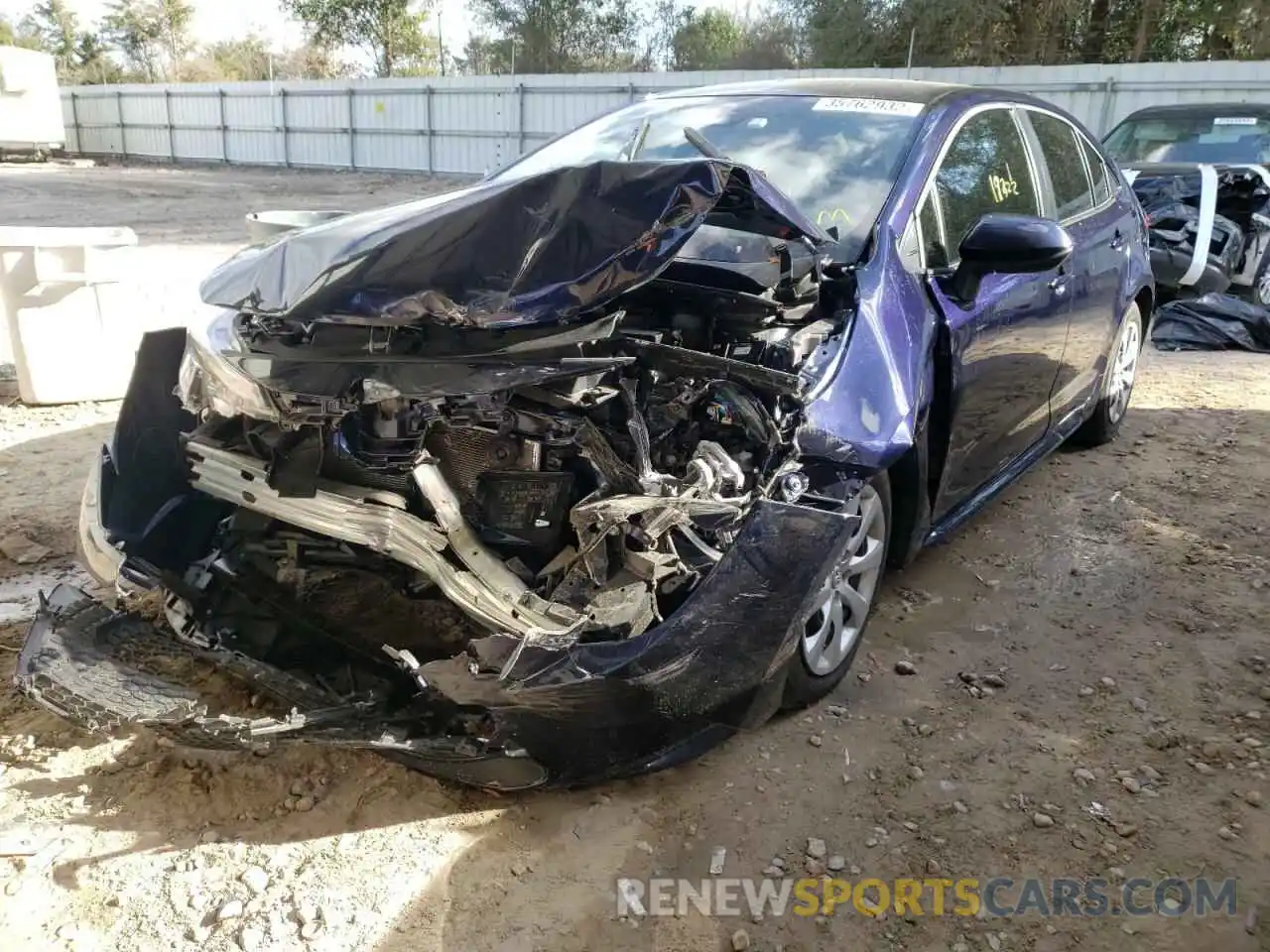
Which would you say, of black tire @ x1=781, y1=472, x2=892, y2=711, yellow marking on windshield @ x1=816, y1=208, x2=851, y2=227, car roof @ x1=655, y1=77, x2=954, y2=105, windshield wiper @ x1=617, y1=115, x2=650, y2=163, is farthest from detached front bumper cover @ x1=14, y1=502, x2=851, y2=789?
car roof @ x1=655, y1=77, x2=954, y2=105

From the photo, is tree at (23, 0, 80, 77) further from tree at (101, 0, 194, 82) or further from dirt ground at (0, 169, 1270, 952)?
dirt ground at (0, 169, 1270, 952)

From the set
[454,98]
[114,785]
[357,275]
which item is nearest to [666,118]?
[357,275]

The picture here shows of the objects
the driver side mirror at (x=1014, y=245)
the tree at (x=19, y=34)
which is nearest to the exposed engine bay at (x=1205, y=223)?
the driver side mirror at (x=1014, y=245)

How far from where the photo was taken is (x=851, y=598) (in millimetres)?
3025

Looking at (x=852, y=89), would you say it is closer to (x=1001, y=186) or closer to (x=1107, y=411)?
(x=1001, y=186)

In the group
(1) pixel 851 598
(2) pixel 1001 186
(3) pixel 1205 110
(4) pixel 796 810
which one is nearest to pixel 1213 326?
(3) pixel 1205 110

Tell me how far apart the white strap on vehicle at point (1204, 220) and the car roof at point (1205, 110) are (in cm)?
142

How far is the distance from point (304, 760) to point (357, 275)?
1356 millimetres

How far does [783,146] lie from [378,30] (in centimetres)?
3789

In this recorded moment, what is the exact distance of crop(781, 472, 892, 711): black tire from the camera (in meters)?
2.84

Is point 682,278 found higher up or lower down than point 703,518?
higher up

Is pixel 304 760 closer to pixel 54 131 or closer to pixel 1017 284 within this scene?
pixel 1017 284

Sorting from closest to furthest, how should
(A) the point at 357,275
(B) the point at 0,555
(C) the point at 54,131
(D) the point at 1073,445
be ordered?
(A) the point at 357,275
(B) the point at 0,555
(D) the point at 1073,445
(C) the point at 54,131

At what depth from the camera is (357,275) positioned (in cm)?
235
